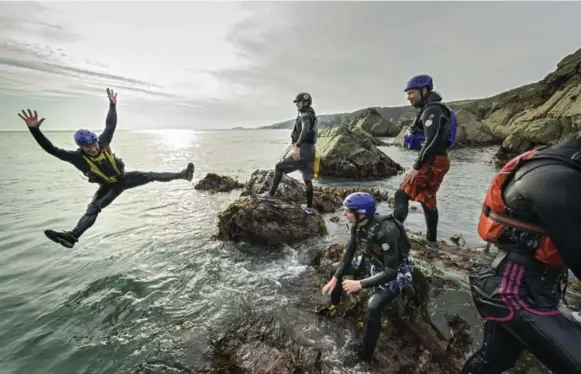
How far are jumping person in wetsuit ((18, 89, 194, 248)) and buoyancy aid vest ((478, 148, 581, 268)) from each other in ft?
26.5

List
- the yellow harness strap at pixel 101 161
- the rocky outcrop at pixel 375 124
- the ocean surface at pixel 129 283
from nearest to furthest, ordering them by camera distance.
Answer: the ocean surface at pixel 129 283, the yellow harness strap at pixel 101 161, the rocky outcrop at pixel 375 124

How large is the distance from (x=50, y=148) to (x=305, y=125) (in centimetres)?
678

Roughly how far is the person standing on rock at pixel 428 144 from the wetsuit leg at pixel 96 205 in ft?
25.8

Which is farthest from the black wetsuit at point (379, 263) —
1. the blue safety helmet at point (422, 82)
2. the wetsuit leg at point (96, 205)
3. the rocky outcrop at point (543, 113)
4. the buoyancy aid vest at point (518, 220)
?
the rocky outcrop at point (543, 113)

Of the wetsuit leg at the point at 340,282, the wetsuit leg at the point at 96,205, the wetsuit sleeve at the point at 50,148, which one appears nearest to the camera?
the wetsuit leg at the point at 340,282

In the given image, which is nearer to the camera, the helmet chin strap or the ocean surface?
the helmet chin strap

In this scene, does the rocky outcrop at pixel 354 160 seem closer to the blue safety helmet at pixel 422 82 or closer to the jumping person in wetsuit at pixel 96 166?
the jumping person in wetsuit at pixel 96 166

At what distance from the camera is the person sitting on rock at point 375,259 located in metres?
4.39

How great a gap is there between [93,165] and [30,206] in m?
12.5

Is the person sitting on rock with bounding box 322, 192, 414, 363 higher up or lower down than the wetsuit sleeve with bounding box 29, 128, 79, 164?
lower down

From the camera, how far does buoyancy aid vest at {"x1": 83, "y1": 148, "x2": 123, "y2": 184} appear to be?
7.91 metres

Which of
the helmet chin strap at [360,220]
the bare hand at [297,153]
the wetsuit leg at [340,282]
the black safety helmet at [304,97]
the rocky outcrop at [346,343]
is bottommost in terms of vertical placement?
the rocky outcrop at [346,343]

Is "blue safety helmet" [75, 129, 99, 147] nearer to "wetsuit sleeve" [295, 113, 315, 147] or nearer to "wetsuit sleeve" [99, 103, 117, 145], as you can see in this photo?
"wetsuit sleeve" [99, 103, 117, 145]

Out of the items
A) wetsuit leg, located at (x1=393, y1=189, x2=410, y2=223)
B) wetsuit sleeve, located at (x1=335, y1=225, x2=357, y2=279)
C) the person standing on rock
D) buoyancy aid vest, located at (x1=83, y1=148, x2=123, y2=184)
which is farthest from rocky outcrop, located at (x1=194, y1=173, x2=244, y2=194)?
wetsuit sleeve, located at (x1=335, y1=225, x2=357, y2=279)
